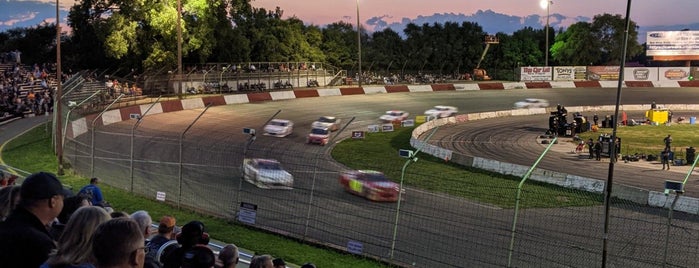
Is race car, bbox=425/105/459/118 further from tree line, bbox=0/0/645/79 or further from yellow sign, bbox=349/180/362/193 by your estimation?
yellow sign, bbox=349/180/362/193

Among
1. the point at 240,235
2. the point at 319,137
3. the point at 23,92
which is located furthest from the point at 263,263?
the point at 23,92

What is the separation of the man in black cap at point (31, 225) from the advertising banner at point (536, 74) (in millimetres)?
72316

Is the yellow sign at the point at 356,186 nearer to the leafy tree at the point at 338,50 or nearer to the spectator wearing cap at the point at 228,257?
the spectator wearing cap at the point at 228,257

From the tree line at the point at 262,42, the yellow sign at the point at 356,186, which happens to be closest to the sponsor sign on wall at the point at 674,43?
the tree line at the point at 262,42

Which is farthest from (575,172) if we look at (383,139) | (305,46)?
(305,46)

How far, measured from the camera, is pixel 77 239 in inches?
148

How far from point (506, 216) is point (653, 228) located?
3759 millimetres

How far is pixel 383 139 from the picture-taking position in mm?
32438

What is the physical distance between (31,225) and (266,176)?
1393 centimetres

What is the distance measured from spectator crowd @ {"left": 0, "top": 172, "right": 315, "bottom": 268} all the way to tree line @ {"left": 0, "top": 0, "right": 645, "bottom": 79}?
15841mm

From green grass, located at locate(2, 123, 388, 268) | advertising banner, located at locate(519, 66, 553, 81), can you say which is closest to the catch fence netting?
green grass, located at locate(2, 123, 388, 268)

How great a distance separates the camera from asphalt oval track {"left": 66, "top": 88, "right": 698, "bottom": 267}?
13156mm

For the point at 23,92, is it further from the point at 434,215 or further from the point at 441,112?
the point at 434,215

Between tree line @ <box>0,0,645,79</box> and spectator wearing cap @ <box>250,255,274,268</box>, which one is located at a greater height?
tree line @ <box>0,0,645,79</box>
